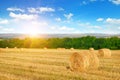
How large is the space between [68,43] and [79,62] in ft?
143

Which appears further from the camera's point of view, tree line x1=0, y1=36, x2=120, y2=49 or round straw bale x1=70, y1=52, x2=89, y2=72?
tree line x1=0, y1=36, x2=120, y2=49

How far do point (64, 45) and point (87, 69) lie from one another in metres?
43.6

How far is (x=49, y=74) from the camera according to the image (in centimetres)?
1430

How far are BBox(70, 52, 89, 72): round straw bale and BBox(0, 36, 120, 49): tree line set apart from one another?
39.1m

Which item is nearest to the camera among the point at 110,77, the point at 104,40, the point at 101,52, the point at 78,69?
the point at 110,77

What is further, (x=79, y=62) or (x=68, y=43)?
(x=68, y=43)

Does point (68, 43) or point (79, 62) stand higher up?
point (68, 43)

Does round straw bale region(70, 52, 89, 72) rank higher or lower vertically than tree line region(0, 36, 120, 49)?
lower

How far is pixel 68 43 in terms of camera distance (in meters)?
59.7

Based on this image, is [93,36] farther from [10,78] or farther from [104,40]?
[10,78]

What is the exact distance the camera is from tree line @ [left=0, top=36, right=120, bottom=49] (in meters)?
55.9

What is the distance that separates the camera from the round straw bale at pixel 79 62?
1577cm

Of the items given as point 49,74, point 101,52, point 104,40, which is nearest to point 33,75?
point 49,74

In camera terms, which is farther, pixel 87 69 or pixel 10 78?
pixel 87 69
